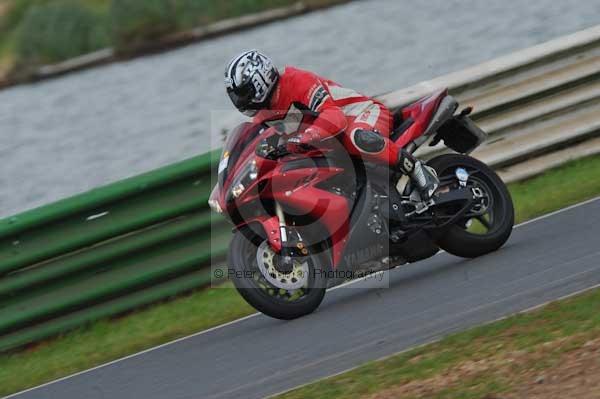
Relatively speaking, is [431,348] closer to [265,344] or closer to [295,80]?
[265,344]

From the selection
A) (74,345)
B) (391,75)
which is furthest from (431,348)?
(391,75)

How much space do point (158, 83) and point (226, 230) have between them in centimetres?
280

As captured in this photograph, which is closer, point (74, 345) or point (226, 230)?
point (74, 345)

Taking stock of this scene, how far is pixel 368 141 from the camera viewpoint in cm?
693

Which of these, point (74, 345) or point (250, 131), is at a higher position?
point (250, 131)

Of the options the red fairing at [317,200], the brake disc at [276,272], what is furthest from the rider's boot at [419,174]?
the brake disc at [276,272]

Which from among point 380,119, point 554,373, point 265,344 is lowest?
point 265,344

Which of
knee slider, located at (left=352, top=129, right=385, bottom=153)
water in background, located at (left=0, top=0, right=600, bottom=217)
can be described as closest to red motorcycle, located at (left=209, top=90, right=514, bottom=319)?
knee slider, located at (left=352, top=129, right=385, bottom=153)

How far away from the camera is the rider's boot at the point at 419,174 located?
7.07 m

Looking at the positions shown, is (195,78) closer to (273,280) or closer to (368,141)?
(368,141)

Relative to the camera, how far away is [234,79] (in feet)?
21.4

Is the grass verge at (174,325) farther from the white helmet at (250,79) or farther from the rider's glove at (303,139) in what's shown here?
the white helmet at (250,79)

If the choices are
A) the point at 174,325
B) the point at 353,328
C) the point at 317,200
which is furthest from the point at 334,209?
the point at 174,325

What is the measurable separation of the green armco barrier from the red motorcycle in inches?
56.2
